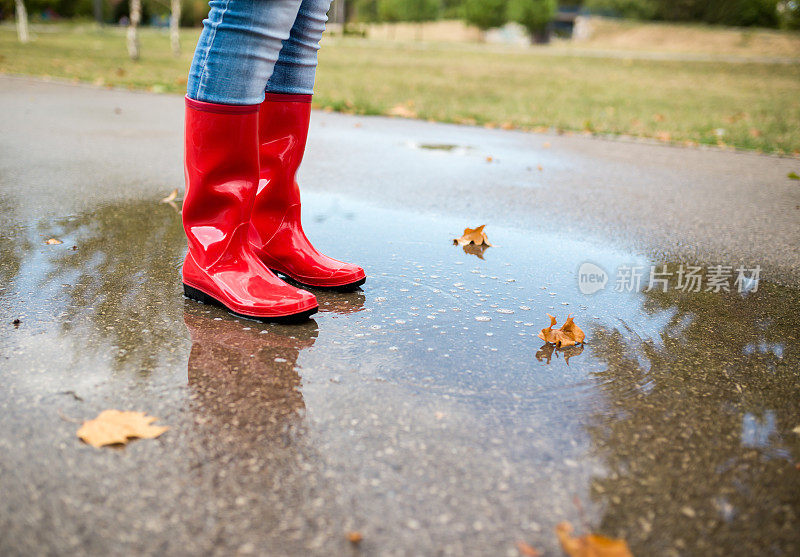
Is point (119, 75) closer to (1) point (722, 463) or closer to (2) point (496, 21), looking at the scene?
(1) point (722, 463)

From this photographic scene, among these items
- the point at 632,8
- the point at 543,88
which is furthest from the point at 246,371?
the point at 632,8

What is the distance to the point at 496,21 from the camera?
37719mm

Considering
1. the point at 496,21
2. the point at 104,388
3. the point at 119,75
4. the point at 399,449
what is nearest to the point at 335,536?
the point at 399,449

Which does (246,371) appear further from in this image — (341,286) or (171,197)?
(171,197)

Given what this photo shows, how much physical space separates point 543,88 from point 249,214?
10.8m

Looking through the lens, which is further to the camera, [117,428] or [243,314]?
[243,314]

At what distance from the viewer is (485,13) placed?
3716 cm

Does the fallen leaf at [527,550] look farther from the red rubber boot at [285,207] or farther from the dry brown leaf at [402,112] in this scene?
the dry brown leaf at [402,112]

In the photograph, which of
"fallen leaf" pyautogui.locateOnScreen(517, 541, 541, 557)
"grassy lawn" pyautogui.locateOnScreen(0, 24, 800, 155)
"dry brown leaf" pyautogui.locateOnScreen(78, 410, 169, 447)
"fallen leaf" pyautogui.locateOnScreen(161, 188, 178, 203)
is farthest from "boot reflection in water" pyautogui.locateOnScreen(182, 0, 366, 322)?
"grassy lawn" pyautogui.locateOnScreen(0, 24, 800, 155)

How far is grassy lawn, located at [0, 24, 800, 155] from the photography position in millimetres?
7160

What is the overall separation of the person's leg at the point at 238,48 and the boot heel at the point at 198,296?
1.69ft

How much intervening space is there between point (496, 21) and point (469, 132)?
34.2 meters

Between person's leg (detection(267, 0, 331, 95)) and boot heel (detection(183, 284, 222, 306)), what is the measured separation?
596 mm

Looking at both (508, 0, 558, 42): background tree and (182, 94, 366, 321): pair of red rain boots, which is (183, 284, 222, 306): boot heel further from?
(508, 0, 558, 42): background tree
